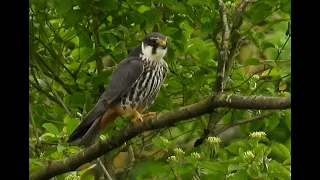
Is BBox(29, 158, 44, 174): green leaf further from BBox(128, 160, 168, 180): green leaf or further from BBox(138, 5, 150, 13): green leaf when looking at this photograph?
BBox(138, 5, 150, 13): green leaf

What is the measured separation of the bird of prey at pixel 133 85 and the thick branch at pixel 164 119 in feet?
0.70

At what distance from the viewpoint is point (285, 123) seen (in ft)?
10.4

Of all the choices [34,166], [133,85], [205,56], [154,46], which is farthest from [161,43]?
[34,166]

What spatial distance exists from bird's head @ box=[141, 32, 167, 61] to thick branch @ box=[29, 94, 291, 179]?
1.55 ft

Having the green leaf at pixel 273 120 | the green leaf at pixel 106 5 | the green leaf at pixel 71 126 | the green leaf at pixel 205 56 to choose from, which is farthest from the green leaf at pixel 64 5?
the green leaf at pixel 273 120

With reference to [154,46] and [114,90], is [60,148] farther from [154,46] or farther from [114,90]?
[154,46]

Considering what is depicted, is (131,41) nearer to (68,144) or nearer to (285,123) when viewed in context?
(68,144)

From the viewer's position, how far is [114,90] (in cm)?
275

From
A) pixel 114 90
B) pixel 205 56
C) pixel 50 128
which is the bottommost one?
pixel 50 128

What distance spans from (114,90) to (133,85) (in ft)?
0.34

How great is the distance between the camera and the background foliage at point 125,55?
2.79 metres

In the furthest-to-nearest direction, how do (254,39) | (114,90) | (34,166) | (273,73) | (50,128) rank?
1. (273,73)
2. (254,39)
3. (114,90)
4. (50,128)
5. (34,166)

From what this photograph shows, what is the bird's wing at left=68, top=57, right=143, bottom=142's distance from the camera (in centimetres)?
258

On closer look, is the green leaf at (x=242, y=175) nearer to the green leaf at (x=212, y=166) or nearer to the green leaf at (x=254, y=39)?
the green leaf at (x=212, y=166)
